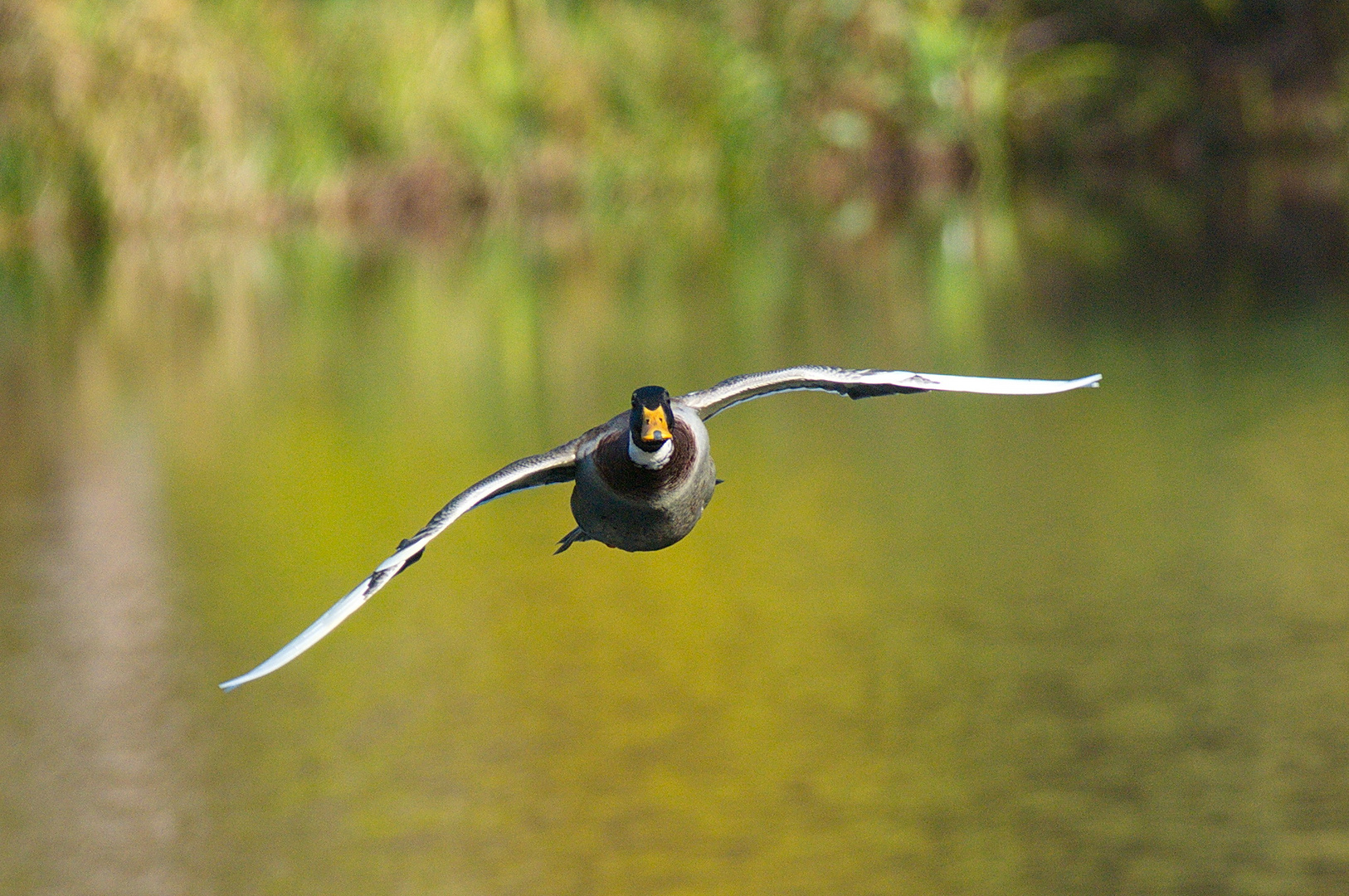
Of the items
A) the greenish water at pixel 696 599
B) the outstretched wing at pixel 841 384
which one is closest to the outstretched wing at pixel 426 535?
the outstretched wing at pixel 841 384

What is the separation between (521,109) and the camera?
1812 inches

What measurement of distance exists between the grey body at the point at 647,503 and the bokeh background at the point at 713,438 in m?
19.8

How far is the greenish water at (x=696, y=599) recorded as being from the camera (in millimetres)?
26328

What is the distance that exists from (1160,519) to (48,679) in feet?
59.2

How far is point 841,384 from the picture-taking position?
6.18 m

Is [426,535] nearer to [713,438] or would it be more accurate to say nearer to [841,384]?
[841,384]

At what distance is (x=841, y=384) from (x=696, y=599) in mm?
26854

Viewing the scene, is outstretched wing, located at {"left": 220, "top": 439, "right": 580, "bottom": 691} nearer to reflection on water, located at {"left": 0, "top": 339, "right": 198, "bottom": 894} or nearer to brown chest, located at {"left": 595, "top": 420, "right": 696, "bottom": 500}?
brown chest, located at {"left": 595, "top": 420, "right": 696, "bottom": 500}

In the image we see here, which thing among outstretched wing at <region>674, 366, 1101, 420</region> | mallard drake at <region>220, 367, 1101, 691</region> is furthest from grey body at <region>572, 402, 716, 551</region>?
outstretched wing at <region>674, 366, 1101, 420</region>

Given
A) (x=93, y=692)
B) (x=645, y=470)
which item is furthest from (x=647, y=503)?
(x=93, y=692)

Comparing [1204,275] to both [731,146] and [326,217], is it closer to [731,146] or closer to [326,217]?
[731,146]

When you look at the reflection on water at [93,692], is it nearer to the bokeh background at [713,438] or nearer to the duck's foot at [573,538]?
the bokeh background at [713,438]

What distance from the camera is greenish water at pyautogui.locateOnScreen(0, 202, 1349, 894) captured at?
26328mm

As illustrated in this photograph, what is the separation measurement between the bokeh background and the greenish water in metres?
0.10
